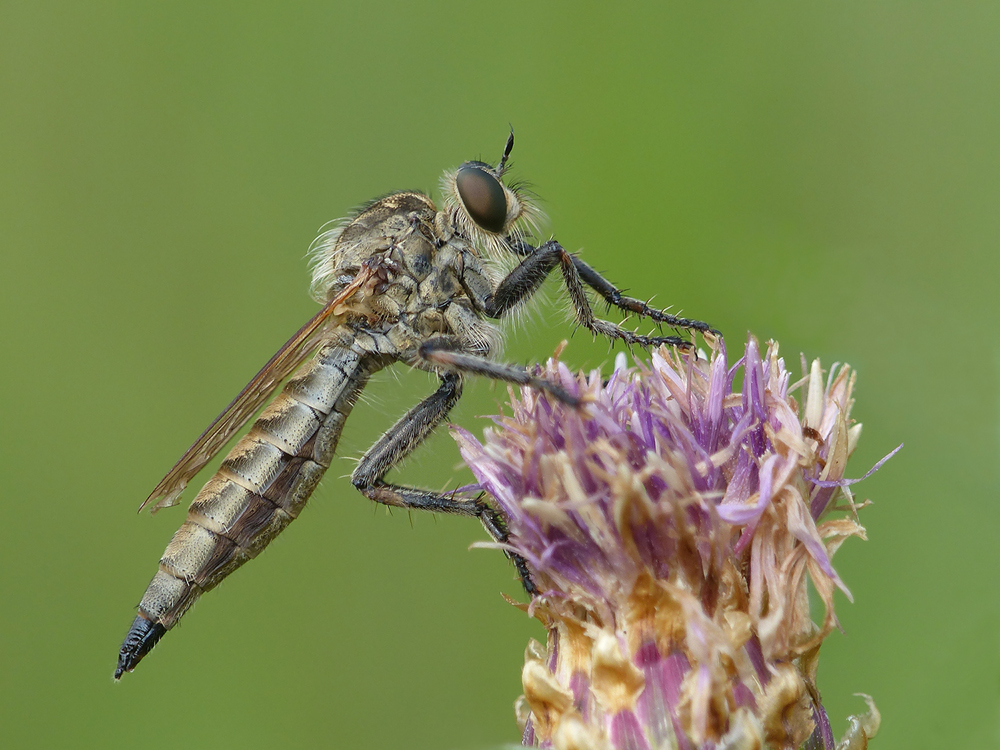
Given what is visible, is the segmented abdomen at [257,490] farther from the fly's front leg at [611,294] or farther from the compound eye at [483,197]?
the fly's front leg at [611,294]

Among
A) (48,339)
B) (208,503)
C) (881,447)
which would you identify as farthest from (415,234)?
(48,339)

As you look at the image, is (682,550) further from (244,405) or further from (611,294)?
(244,405)

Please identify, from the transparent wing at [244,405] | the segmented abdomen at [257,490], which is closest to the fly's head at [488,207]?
the transparent wing at [244,405]

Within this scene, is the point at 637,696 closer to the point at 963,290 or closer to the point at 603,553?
the point at 603,553

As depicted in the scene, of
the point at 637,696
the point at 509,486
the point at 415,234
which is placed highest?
the point at 415,234

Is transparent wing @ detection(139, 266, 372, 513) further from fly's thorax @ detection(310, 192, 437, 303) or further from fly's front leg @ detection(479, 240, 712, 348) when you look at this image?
fly's front leg @ detection(479, 240, 712, 348)

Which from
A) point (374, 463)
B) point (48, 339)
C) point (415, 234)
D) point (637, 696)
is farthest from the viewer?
point (48, 339)
